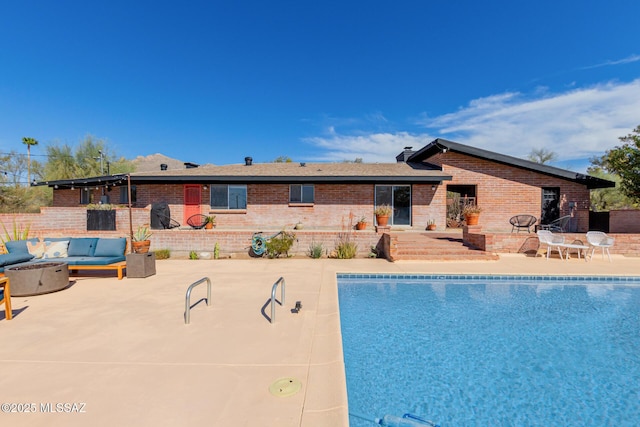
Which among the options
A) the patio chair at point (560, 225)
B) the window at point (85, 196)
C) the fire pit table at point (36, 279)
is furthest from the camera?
the window at point (85, 196)

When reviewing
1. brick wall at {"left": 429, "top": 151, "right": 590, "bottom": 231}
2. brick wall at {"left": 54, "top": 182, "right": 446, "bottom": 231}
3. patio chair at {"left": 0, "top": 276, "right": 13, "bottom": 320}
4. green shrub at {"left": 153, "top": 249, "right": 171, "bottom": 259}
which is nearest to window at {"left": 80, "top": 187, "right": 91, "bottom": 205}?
brick wall at {"left": 54, "top": 182, "right": 446, "bottom": 231}

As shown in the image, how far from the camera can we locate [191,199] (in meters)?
14.8

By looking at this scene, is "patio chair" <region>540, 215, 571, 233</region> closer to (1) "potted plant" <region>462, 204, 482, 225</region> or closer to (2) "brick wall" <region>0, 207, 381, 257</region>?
(1) "potted plant" <region>462, 204, 482, 225</region>

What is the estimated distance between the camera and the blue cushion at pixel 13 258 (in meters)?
6.44

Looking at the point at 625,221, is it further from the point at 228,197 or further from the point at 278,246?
the point at 228,197

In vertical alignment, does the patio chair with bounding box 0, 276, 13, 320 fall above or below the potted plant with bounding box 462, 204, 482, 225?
below

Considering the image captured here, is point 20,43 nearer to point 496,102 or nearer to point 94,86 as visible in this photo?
point 94,86

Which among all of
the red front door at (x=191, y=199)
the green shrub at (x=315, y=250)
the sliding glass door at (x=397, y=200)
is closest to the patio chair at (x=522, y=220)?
the sliding glass door at (x=397, y=200)

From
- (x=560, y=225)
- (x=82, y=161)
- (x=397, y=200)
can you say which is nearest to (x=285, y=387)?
(x=397, y=200)

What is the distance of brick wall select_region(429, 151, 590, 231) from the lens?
47.2ft

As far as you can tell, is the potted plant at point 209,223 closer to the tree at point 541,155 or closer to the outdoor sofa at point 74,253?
the outdoor sofa at point 74,253

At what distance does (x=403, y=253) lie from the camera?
1005 centimetres

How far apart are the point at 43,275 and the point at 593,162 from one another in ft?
150

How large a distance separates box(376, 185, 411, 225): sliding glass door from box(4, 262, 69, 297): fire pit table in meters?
12.0
